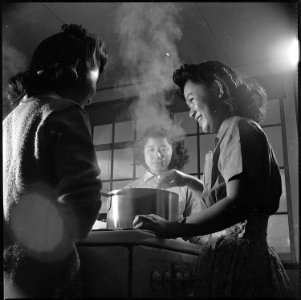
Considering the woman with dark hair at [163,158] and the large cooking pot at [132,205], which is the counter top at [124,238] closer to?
the large cooking pot at [132,205]

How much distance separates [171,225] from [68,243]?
1.49 feet

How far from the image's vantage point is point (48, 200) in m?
1.17

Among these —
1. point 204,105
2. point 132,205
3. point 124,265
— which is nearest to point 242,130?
point 204,105

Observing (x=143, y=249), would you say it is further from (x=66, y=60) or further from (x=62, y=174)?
(x=66, y=60)

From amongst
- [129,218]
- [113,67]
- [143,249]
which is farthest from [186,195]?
[113,67]

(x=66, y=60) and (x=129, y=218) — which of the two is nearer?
(x=66, y=60)

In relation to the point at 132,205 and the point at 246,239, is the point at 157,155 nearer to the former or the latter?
the point at 132,205

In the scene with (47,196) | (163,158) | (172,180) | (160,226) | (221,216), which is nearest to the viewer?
(47,196)

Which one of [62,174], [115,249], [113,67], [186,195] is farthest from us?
[113,67]

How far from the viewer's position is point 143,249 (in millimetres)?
1384

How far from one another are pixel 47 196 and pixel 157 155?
2196 millimetres

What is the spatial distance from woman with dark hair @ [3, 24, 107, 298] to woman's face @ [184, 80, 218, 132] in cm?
63

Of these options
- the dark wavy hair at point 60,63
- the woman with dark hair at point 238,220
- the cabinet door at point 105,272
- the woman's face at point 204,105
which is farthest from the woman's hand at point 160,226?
the dark wavy hair at point 60,63

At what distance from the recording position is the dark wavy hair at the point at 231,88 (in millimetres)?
1672
